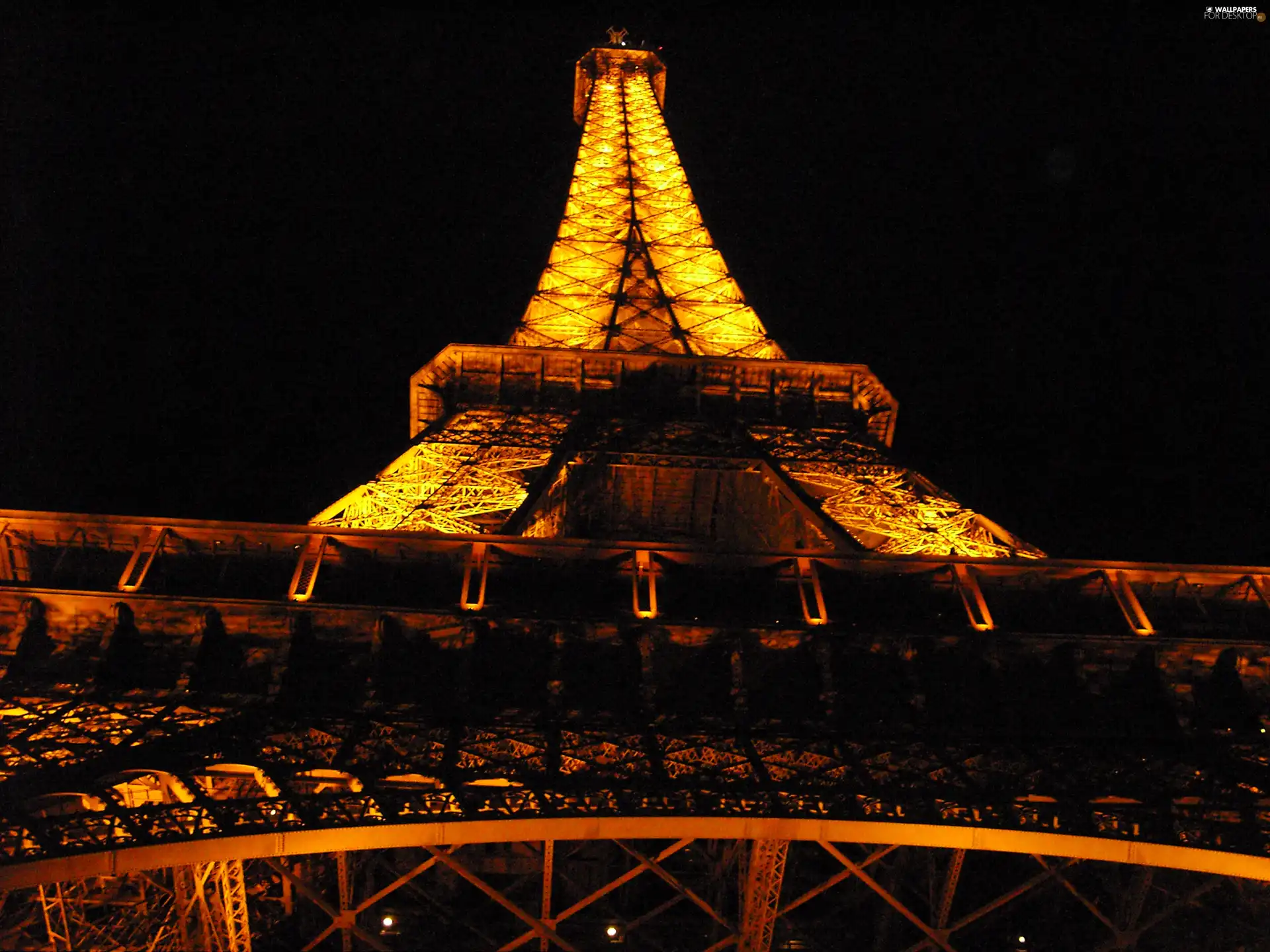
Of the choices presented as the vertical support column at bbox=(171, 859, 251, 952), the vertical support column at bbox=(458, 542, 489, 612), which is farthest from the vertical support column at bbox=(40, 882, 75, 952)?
the vertical support column at bbox=(458, 542, 489, 612)

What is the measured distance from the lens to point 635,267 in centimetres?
4034

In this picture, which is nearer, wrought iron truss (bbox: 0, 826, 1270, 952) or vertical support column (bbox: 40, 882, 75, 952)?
vertical support column (bbox: 40, 882, 75, 952)

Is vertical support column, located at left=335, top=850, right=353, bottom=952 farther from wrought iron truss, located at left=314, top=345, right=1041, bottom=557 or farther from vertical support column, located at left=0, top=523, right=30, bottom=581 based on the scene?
wrought iron truss, located at left=314, top=345, right=1041, bottom=557

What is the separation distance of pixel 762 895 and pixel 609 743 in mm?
1930

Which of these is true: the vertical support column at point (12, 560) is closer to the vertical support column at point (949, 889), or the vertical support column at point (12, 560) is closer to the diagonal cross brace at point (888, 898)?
the diagonal cross brace at point (888, 898)

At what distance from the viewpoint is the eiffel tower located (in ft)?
33.0

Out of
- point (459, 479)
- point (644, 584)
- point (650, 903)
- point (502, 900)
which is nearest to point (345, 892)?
point (502, 900)

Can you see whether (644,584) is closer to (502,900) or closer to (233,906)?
(502,900)

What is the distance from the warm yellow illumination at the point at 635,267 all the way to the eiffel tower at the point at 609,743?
16291 millimetres

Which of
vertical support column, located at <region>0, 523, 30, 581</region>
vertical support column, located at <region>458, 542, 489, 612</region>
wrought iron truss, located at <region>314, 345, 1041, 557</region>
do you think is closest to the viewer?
vertical support column, located at <region>458, 542, 489, 612</region>

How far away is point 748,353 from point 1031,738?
21506mm

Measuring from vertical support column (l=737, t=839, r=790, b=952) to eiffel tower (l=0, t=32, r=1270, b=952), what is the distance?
28mm

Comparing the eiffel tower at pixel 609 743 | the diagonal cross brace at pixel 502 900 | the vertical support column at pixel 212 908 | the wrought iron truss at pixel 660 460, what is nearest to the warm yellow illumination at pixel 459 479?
the wrought iron truss at pixel 660 460

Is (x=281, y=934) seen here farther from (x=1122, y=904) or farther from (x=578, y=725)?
(x=1122, y=904)
